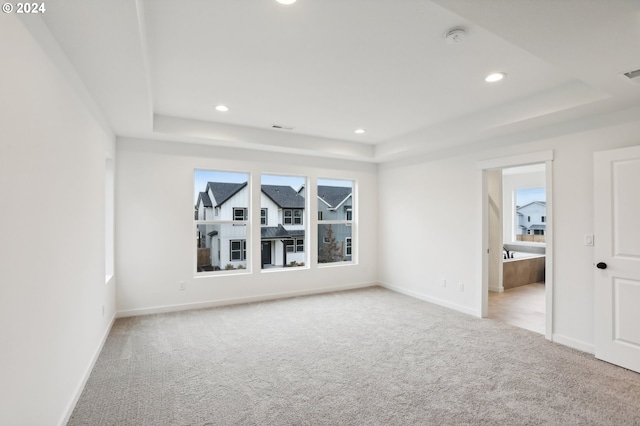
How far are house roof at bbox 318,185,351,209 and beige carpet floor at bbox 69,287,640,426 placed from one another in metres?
2.51

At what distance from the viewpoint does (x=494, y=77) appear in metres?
2.97

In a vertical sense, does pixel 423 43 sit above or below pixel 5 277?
above

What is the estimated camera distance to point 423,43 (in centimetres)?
241

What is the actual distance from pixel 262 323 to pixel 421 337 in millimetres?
1953

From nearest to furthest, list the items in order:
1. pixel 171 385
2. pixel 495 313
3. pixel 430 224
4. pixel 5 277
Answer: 1. pixel 5 277
2. pixel 171 385
3. pixel 495 313
4. pixel 430 224

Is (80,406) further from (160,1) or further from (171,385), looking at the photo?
(160,1)

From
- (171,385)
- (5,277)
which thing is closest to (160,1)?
(5,277)

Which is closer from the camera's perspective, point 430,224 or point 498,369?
point 498,369

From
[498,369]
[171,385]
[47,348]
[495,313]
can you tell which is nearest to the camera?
[47,348]

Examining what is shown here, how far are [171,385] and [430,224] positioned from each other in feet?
13.8

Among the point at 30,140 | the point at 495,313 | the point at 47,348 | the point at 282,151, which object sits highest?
the point at 282,151

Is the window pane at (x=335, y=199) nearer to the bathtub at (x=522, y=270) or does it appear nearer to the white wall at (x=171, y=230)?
the white wall at (x=171, y=230)

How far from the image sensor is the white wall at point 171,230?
437 cm

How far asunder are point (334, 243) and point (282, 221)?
117 centimetres
